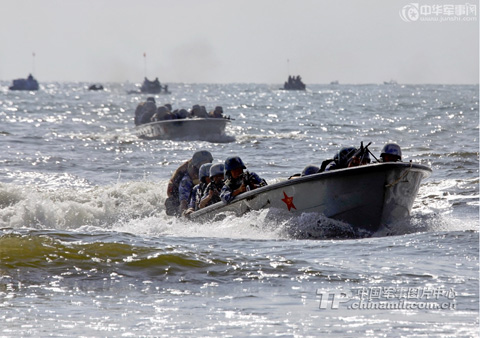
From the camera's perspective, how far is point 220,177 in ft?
44.5

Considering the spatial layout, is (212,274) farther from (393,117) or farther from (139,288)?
(393,117)

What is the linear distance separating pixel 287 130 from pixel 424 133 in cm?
720

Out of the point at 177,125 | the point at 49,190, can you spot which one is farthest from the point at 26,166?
the point at 177,125

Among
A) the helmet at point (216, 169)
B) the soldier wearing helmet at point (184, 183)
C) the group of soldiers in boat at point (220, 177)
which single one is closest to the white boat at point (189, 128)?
the soldier wearing helmet at point (184, 183)

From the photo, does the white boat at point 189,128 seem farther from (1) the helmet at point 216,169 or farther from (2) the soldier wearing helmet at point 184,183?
(1) the helmet at point 216,169

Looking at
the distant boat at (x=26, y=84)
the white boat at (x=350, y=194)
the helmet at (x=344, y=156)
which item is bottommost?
the distant boat at (x=26, y=84)

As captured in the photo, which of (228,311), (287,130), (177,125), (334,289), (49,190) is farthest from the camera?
(287,130)

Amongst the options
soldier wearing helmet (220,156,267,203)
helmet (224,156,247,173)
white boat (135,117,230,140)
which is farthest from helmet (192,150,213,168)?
white boat (135,117,230,140)

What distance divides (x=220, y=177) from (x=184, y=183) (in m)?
1.44

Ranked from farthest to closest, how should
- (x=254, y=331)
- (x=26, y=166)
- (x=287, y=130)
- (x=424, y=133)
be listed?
(x=287, y=130)
(x=424, y=133)
(x=26, y=166)
(x=254, y=331)

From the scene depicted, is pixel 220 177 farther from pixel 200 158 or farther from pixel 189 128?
pixel 189 128

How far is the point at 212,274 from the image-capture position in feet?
31.4

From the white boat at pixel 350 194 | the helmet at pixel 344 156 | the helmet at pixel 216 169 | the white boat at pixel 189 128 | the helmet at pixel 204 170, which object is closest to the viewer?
the white boat at pixel 350 194

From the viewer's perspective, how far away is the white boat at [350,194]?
1172 centimetres
